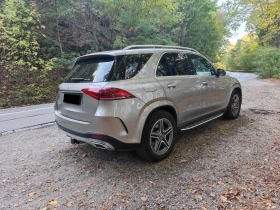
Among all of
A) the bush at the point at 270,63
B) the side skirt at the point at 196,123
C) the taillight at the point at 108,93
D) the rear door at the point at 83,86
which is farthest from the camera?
the bush at the point at 270,63

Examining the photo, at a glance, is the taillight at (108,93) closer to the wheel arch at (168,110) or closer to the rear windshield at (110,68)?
the rear windshield at (110,68)

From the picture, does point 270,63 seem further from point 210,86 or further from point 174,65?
point 174,65

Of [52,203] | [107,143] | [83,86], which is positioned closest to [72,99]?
[83,86]

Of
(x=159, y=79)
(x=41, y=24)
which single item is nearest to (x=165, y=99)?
(x=159, y=79)

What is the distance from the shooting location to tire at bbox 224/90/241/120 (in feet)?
15.0

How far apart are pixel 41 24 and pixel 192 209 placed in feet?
39.9

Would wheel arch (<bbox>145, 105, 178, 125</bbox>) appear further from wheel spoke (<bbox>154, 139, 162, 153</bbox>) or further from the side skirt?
wheel spoke (<bbox>154, 139, 162, 153</bbox>)

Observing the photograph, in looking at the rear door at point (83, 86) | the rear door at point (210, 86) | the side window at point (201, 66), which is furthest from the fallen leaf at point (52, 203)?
the side window at point (201, 66)

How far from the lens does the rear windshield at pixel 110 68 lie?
2.52 m

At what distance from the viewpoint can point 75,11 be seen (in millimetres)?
11500

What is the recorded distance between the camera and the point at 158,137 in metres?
2.87

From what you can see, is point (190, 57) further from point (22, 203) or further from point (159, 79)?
point (22, 203)

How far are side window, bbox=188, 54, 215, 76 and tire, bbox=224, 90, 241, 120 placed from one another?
101 centimetres

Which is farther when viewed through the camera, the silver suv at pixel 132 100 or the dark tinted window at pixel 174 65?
the dark tinted window at pixel 174 65
